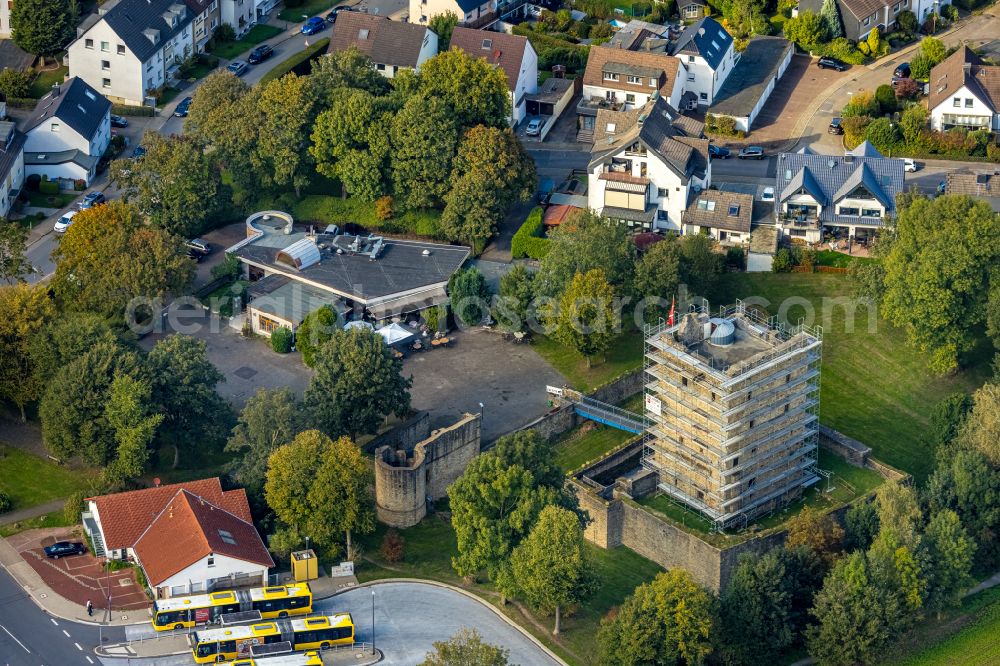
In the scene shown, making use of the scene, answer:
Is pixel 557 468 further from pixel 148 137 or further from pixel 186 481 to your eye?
pixel 148 137

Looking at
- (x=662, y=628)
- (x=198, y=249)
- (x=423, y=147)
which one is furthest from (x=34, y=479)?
(x=662, y=628)

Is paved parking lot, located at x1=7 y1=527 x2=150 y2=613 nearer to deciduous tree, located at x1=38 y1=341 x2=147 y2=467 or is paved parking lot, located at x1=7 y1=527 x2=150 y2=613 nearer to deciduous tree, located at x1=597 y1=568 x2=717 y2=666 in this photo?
deciduous tree, located at x1=38 y1=341 x2=147 y2=467

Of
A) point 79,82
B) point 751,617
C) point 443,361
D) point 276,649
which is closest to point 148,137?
point 79,82

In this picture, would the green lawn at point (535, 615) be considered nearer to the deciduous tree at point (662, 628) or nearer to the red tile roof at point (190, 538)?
the deciduous tree at point (662, 628)

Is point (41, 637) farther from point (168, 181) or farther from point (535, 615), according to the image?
point (168, 181)

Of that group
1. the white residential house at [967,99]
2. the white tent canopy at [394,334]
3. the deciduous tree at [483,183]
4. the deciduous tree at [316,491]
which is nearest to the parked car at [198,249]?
the white tent canopy at [394,334]

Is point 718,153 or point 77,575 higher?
point 718,153

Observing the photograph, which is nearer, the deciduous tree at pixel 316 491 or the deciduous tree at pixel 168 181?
the deciduous tree at pixel 316 491
